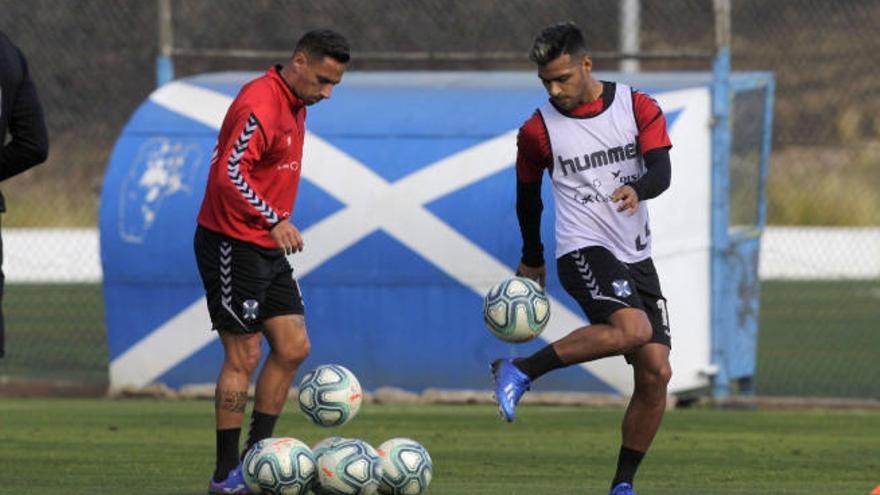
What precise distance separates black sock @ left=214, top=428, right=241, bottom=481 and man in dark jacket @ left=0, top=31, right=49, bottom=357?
122 cm

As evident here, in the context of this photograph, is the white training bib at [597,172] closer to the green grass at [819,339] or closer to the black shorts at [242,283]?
the black shorts at [242,283]

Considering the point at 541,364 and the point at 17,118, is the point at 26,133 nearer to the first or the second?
the point at 17,118

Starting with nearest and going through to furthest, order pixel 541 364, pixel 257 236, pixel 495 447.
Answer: pixel 541 364, pixel 257 236, pixel 495 447

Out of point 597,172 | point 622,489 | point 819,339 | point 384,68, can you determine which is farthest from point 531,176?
point 384,68

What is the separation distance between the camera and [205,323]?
1366 centimetres

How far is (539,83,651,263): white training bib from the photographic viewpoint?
341 inches

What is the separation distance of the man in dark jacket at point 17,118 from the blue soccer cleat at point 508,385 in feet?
6.78

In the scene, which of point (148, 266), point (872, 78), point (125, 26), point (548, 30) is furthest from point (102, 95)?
point (548, 30)

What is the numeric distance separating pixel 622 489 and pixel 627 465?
5.5 inches

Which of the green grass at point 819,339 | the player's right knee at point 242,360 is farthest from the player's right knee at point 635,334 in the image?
the green grass at point 819,339

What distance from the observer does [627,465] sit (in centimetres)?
Answer: 858

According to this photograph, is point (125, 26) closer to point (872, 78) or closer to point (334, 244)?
point (334, 244)

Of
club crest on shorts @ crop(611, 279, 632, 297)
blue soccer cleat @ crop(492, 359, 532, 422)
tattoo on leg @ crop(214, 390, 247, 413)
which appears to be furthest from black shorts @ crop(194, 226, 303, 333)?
club crest on shorts @ crop(611, 279, 632, 297)

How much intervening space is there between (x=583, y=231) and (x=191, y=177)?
543cm
